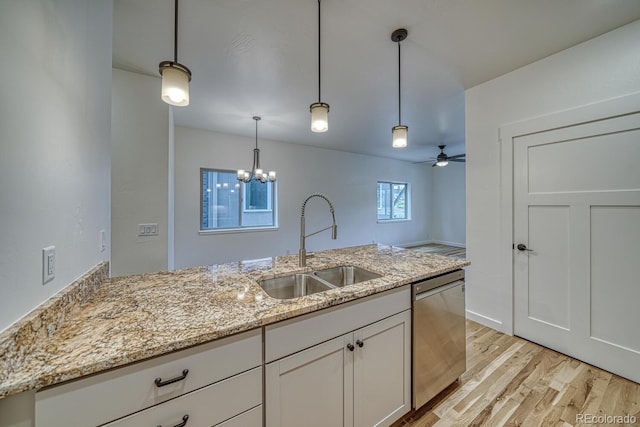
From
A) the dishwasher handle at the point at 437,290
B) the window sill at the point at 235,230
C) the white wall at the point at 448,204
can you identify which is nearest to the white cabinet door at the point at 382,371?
the dishwasher handle at the point at 437,290

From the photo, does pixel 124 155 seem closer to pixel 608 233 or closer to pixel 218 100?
pixel 218 100

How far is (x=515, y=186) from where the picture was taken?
2455 millimetres

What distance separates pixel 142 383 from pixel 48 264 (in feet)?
1.87

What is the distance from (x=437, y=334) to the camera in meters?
1.62

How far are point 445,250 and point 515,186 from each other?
5.14m

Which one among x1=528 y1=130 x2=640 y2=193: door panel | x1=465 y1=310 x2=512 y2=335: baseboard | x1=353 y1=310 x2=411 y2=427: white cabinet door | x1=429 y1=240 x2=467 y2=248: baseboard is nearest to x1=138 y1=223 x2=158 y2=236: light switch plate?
x1=353 y1=310 x2=411 y2=427: white cabinet door

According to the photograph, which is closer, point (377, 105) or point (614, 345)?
point (614, 345)

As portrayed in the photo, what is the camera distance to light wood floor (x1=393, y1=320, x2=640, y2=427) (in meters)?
1.55

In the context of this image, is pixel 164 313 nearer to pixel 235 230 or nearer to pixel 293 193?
pixel 235 230

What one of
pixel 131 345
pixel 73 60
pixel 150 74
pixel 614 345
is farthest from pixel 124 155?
pixel 614 345

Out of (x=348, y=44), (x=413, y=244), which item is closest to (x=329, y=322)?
(x=348, y=44)

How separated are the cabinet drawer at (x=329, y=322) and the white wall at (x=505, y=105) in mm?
1821

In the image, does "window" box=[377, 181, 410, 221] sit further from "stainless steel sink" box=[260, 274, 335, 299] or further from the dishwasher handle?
"stainless steel sink" box=[260, 274, 335, 299]

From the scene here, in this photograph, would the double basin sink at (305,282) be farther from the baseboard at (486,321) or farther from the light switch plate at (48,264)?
the baseboard at (486,321)
